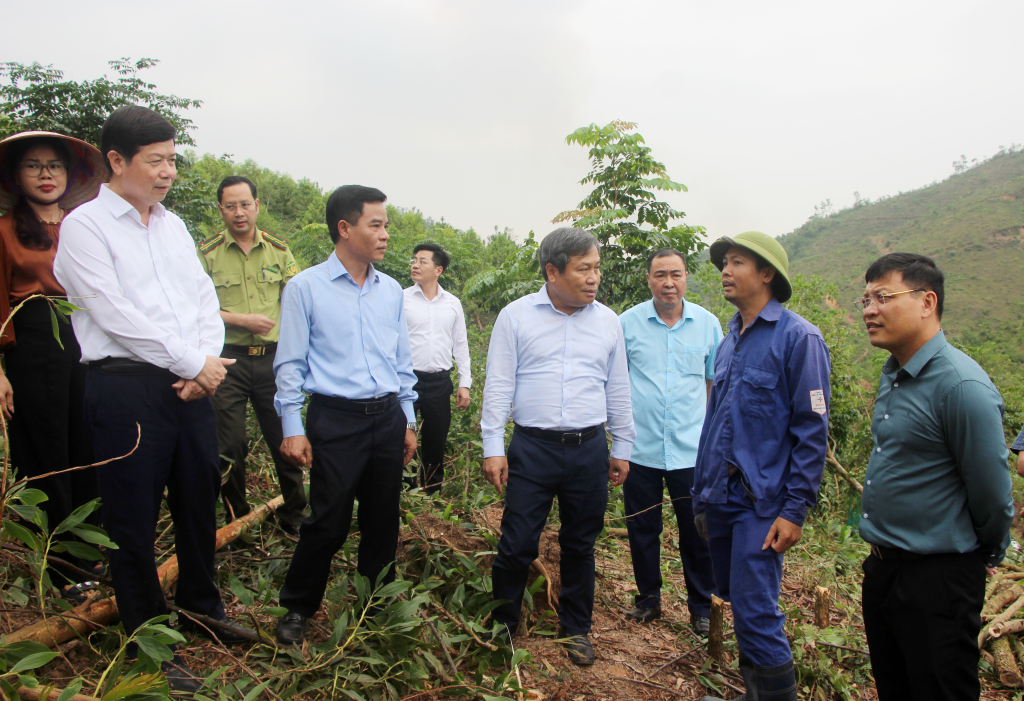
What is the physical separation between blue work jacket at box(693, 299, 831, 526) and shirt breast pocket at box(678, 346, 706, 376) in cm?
98

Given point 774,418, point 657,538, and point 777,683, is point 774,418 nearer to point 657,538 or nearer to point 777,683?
point 777,683

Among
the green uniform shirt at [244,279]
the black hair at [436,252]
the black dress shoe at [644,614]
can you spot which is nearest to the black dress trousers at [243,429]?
the green uniform shirt at [244,279]

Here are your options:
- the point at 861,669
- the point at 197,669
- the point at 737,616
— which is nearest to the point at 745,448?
the point at 737,616

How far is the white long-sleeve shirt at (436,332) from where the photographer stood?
5465 mm

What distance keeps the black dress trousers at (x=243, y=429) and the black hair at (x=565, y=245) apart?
1.95 metres

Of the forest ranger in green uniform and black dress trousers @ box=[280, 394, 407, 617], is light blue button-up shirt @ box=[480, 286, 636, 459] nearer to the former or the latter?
black dress trousers @ box=[280, 394, 407, 617]

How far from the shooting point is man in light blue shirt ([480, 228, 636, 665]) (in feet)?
9.80

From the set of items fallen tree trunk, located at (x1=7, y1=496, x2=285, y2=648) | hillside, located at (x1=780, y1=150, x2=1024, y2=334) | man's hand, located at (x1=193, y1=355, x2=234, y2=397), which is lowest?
fallen tree trunk, located at (x1=7, y1=496, x2=285, y2=648)

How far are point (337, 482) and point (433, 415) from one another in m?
2.64

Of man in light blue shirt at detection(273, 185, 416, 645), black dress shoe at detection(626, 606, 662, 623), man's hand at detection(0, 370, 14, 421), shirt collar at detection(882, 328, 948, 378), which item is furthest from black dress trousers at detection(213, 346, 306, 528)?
shirt collar at detection(882, 328, 948, 378)

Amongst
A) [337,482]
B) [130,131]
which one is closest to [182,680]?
[337,482]

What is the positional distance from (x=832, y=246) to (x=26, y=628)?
150ft

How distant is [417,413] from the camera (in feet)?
19.4

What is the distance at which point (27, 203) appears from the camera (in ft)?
9.45
